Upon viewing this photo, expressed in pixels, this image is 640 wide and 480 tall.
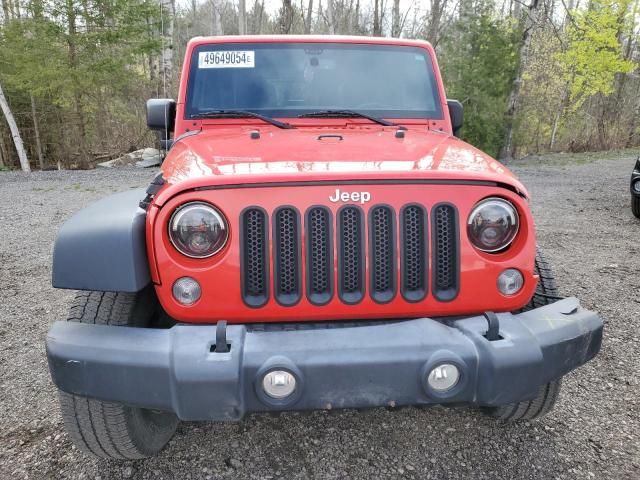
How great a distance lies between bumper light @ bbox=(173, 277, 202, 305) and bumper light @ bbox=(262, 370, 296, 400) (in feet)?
1.43

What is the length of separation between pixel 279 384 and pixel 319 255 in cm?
49

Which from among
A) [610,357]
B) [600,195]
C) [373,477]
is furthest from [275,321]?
[600,195]

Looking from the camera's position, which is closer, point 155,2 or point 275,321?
point 275,321

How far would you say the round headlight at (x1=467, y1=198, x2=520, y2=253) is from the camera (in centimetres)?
192

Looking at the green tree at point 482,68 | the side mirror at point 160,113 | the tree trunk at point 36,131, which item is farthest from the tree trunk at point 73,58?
the side mirror at point 160,113

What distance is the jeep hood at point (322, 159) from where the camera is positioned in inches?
73.0

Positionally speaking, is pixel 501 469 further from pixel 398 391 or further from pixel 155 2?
pixel 155 2

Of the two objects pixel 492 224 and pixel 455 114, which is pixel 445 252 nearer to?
pixel 492 224

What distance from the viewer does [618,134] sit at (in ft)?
63.3

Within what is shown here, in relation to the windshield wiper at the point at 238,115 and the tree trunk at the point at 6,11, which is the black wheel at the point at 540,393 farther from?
the tree trunk at the point at 6,11

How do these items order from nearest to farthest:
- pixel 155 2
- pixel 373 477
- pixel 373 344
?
1. pixel 373 344
2. pixel 373 477
3. pixel 155 2

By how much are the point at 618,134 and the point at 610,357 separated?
63.3 ft

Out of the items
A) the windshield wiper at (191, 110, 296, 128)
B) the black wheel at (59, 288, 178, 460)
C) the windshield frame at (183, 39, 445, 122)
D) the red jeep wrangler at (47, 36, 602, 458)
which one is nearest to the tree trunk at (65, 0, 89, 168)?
the windshield frame at (183, 39, 445, 122)

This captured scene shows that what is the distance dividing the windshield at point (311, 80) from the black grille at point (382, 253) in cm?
154
